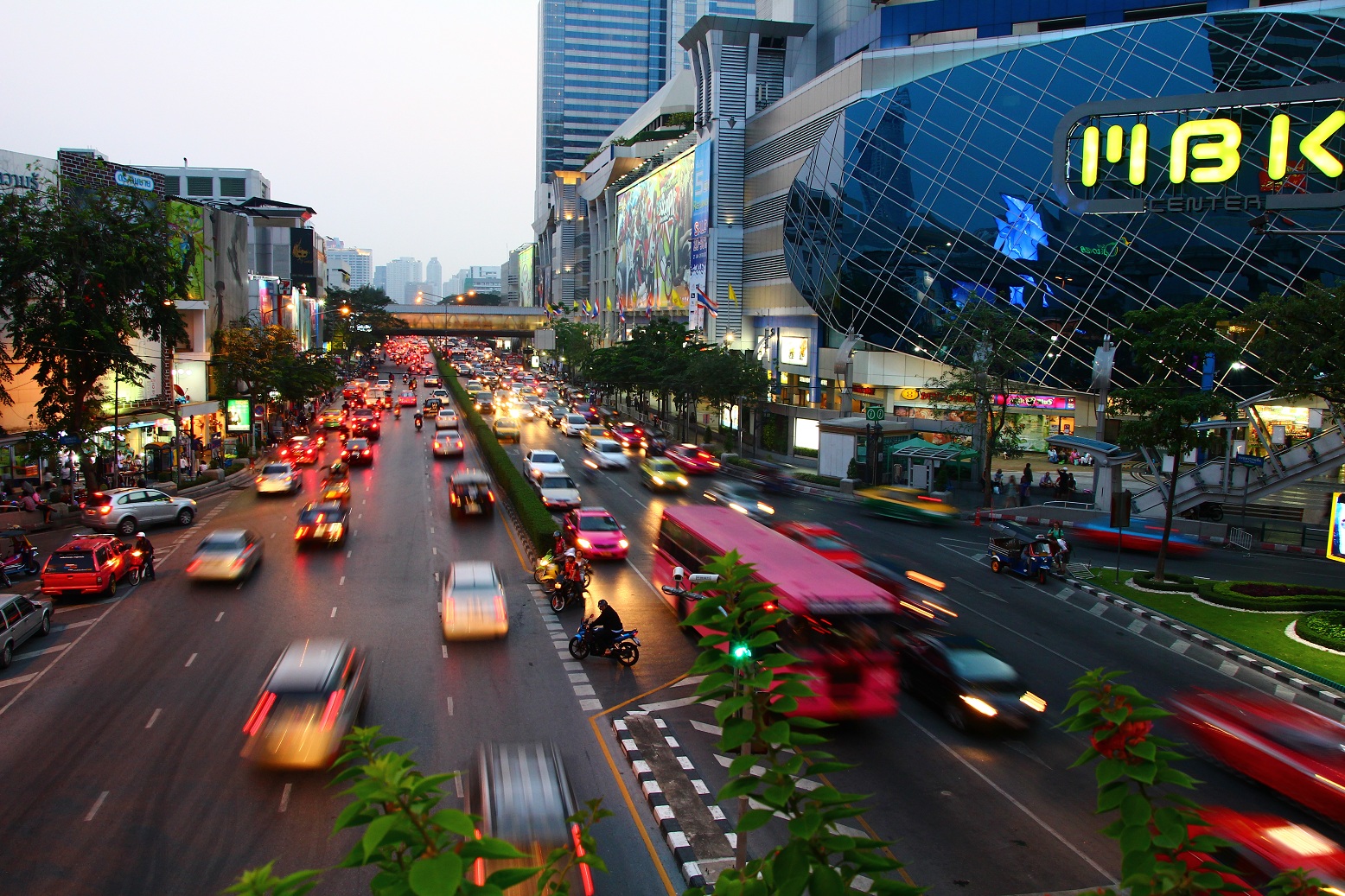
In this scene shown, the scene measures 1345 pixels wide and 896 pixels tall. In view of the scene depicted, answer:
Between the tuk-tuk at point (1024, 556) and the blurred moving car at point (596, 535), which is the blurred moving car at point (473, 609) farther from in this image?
the tuk-tuk at point (1024, 556)

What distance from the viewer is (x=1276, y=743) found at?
14.3m

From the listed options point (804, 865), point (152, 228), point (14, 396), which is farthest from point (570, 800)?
point (14, 396)

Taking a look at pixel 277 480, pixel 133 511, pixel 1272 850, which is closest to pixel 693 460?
pixel 277 480

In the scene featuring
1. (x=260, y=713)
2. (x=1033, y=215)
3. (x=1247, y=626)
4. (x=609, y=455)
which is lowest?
(x=1247, y=626)

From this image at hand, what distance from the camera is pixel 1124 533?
1399 inches

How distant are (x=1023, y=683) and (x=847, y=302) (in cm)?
4705

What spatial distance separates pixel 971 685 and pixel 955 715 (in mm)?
702

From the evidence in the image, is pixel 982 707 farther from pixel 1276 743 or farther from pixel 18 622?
pixel 18 622

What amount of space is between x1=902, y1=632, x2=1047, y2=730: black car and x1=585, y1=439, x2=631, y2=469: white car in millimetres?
34907

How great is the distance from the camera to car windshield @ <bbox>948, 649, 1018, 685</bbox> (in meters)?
17.3

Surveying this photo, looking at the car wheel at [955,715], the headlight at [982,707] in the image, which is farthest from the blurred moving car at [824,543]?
the headlight at [982,707]

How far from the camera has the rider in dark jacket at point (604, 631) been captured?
68.8 ft

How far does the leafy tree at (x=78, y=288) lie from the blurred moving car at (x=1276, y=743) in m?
40.2

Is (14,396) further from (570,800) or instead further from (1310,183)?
(1310,183)
